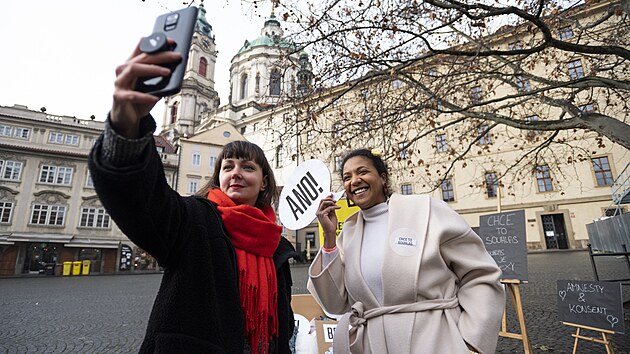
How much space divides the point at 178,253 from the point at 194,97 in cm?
5931

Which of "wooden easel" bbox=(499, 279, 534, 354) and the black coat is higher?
the black coat

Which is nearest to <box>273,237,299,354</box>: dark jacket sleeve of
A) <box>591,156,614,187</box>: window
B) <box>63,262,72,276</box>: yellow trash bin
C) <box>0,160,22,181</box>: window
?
<box>591,156,614,187</box>: window

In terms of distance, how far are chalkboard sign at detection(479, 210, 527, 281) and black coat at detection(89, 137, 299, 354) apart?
5.07m

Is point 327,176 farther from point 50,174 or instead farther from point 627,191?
point 50,174

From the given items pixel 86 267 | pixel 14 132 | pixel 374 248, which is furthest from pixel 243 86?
pixel 374 248

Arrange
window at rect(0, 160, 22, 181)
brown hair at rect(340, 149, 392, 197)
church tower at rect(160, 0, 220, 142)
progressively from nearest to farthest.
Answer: brown hair at rect(340, 149, 392, 197) < window at rect(0, 160, 22, 181) < church tower at rect(160, 0, 220, 142)

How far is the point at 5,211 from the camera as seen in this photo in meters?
27.2

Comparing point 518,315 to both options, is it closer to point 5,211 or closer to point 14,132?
point 5,211

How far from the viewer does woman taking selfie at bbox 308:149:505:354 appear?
5.67 ft

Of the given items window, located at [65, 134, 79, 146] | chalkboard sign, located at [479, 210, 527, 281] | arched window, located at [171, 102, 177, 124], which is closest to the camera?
chalkboard sign, located at [479, 210, 527, 281]

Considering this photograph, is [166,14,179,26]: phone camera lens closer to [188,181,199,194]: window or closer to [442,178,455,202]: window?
[442,178,455,202]: window

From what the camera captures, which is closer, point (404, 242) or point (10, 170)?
point (404, 242)

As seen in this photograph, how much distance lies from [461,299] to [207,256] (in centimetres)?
141

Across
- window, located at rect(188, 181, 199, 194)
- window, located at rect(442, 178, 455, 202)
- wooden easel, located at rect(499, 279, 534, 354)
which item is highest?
window, located at rect(188, 181, 199, 194)
